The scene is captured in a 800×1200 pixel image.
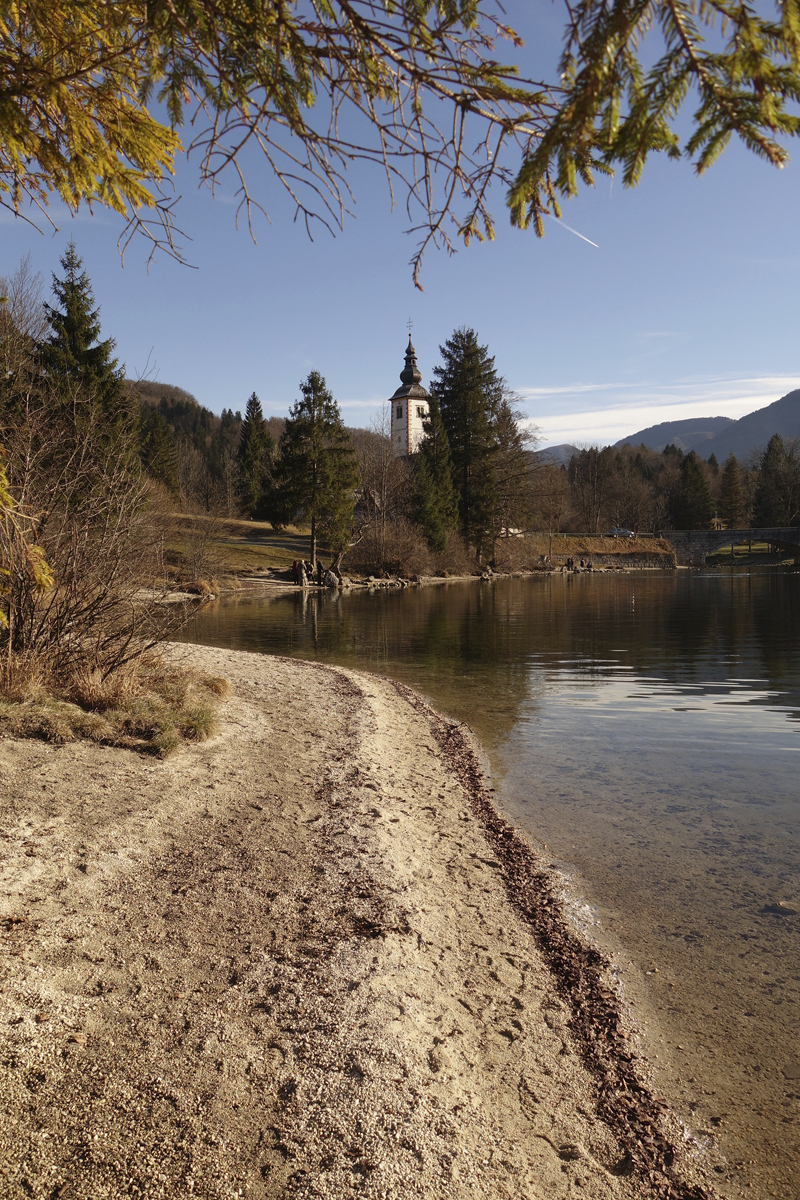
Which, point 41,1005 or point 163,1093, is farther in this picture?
point 41,1005

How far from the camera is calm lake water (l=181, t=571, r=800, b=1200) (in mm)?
3572

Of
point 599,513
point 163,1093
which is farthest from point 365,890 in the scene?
point 599,513

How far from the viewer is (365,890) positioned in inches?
191

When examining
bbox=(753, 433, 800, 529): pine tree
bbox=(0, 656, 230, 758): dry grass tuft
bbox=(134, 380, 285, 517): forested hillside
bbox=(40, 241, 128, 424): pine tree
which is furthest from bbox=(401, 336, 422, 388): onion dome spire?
bbox=(0, 656, 230, 758): dry grass tuft

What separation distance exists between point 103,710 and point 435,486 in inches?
1785

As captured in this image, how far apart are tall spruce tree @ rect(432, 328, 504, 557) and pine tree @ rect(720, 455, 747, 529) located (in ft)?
184

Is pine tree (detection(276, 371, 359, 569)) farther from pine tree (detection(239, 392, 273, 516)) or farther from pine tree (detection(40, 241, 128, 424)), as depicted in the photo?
pine tree (detection(239, 392, 273, 516))

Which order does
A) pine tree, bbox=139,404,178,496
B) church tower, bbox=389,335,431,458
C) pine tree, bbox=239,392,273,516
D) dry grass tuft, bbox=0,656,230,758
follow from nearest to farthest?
dry grass tuft, bbox=0,656,230,758 → pine tree, bbox=139,404,178,496 → pine tree, bbox=239,392,273,516 → church tower, bbox=389,335,431,458

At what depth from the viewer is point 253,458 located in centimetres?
7281

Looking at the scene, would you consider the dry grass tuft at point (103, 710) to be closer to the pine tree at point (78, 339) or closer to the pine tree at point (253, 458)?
the pine tree at point (78, 339)

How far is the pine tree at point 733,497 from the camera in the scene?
325 ft

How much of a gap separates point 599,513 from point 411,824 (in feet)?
317

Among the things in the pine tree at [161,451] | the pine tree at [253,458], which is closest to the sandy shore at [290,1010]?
the pine tree at [161,451]

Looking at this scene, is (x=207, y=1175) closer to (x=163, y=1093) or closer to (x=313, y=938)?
(x=163, y=1093)
